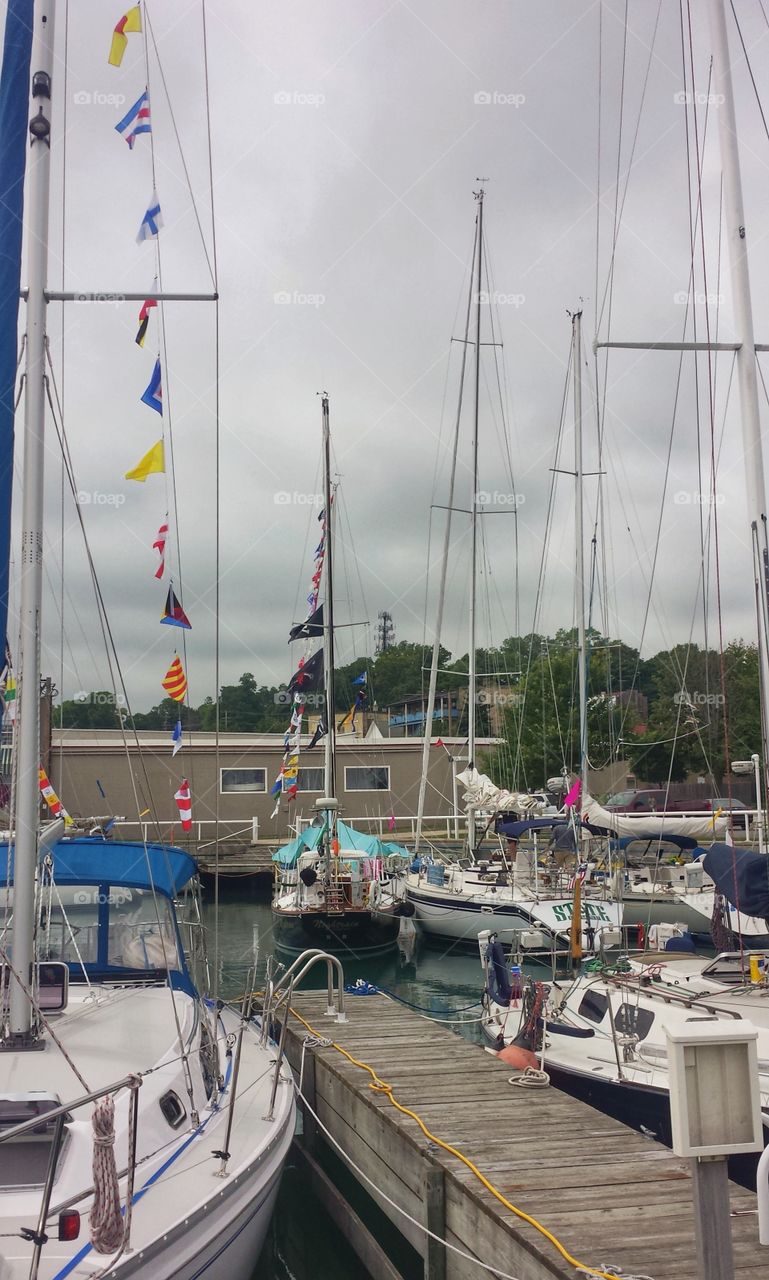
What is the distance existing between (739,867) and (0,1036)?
8121mm

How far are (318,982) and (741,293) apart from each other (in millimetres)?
15738

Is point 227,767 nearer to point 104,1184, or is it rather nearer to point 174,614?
point 174,614

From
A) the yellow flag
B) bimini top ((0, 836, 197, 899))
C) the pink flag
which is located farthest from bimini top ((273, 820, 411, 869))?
the yellow flag

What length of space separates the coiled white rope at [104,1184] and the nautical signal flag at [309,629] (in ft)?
68.3

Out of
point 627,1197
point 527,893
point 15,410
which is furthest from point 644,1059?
point 527,893

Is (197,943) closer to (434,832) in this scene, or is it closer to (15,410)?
(15,410)

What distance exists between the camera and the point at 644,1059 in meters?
9.90

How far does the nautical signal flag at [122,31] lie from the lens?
26.9 feet

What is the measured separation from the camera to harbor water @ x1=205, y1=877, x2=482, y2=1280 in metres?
8.38

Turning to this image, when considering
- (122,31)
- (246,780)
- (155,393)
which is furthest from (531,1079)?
(246,780)

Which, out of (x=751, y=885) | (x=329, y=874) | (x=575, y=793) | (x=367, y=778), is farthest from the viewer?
(x=367, y=778)

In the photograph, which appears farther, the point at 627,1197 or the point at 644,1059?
the point at 644,1059

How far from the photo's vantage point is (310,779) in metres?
41.2

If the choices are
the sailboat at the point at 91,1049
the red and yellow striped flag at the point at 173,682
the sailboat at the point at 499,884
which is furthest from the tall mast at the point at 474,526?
the sailboat at the point at 91,1049
